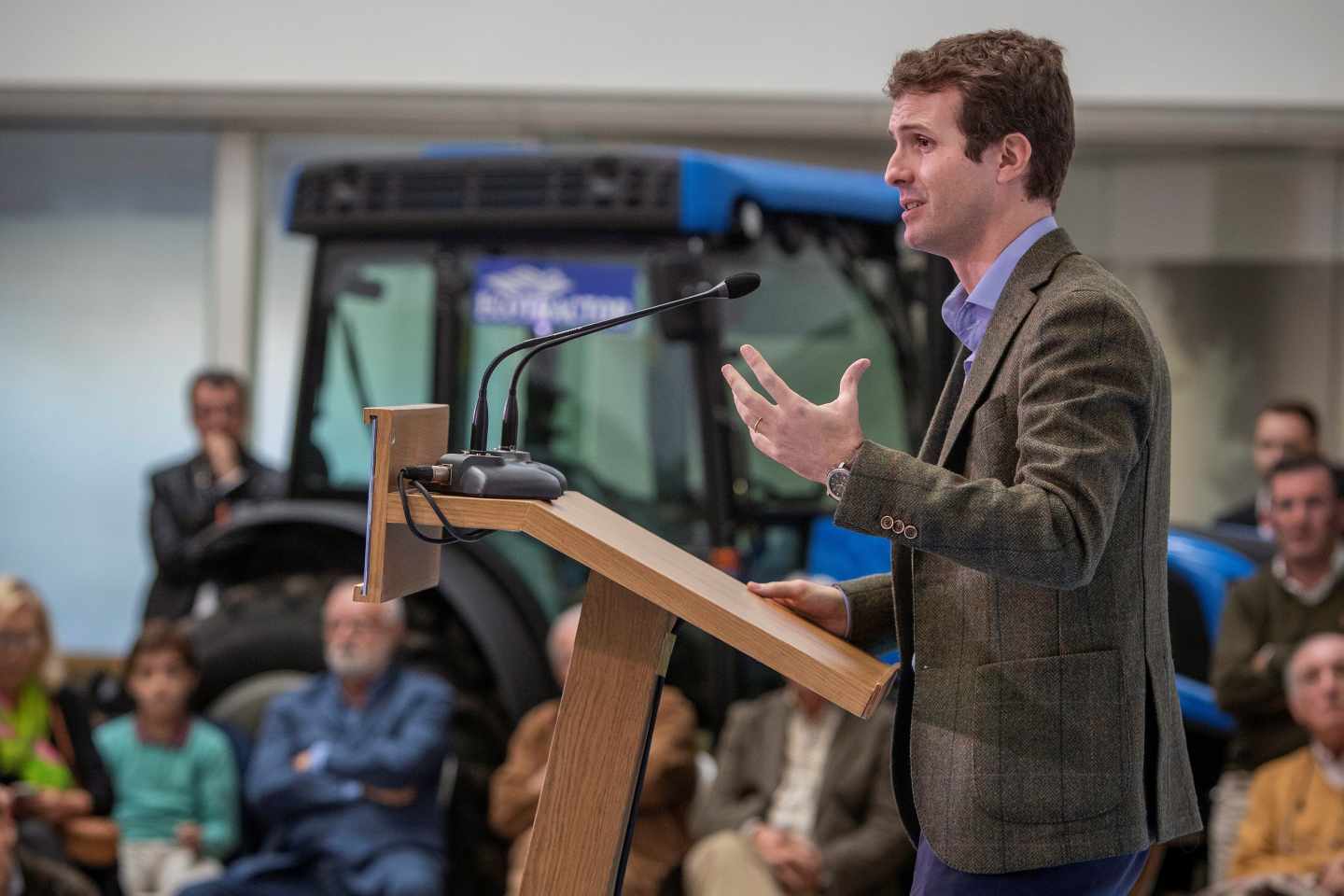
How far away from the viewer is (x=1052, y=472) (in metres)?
1.23

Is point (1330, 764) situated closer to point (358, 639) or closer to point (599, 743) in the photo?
point (358, 639)

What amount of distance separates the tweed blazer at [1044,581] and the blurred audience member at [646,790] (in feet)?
7.06

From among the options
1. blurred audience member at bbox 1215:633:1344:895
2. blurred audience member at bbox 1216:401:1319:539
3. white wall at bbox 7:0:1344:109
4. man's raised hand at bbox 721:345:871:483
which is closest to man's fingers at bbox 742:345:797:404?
man's raised hand at bbox 721:345:871:483

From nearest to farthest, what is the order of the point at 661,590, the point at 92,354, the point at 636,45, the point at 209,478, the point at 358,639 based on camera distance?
1. the point at 661,590
2. the point at 358,639
3. the point at 209,478
4. the point at 636,45
5. the point at 92,354

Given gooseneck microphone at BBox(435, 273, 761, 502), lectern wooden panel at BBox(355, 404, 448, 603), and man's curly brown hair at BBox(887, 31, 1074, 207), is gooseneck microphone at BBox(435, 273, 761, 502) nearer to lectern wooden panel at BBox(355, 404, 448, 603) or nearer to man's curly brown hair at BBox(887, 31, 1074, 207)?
lectern wooden panel at BBox(355, 404, 448, 603)

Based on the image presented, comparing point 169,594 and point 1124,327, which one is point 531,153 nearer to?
point 169,594

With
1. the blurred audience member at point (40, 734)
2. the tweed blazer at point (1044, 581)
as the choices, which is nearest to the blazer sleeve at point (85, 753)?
the blurred audience member at point (40, 734)

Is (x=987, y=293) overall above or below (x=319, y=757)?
above

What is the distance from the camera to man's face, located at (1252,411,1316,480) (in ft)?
13.5

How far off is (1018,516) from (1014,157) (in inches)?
11.9

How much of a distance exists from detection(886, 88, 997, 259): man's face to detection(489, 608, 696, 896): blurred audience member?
219 centimetres

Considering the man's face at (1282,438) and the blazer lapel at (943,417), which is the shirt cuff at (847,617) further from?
the man's face at (1282,438)

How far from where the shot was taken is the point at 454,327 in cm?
383

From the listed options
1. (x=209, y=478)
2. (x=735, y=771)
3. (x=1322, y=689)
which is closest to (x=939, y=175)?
(x=1322, y=689)
